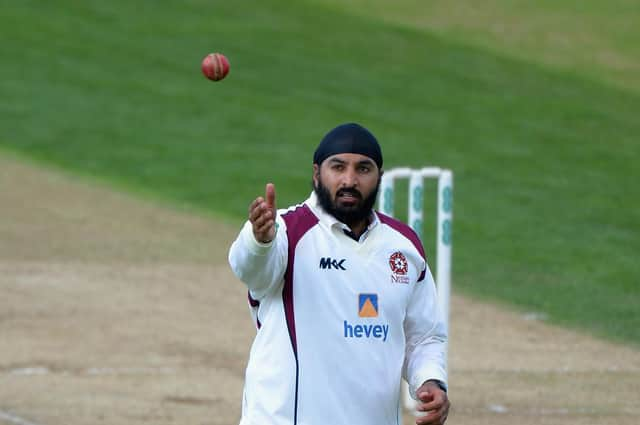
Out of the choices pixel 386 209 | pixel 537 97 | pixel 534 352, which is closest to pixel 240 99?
pixel 537 97

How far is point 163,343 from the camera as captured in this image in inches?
526

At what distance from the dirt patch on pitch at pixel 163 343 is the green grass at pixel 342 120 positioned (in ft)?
4.33

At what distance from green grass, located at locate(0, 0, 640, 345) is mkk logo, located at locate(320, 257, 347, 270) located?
8.76 meters

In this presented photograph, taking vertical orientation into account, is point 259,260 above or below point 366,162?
below

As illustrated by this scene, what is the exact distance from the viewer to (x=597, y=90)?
97.9ft

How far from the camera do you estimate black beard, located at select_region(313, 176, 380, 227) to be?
19.1ft

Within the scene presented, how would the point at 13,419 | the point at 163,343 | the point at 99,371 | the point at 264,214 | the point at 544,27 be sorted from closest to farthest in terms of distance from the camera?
the point at 264,214, the point at 13,419, the point at 99,371, the point at 163,343, the point at 544,27

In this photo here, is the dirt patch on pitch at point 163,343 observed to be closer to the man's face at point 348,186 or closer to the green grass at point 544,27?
the man's face at point 348,186

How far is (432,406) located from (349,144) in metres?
1.17

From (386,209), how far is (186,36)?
2140 centimetres

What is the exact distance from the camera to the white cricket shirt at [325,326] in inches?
225

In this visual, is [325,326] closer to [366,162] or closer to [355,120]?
[366,162]

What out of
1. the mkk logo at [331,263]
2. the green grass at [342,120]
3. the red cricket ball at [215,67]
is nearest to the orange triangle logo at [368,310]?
the mkk logo at [331,263]

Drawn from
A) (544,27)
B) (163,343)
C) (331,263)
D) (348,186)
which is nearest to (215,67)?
(348,186)
